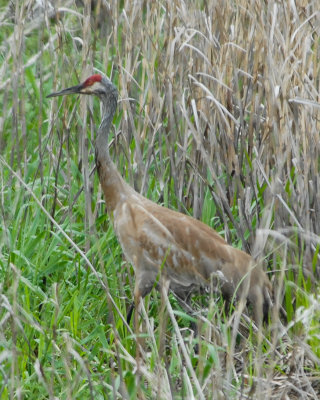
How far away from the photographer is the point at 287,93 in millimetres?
3506

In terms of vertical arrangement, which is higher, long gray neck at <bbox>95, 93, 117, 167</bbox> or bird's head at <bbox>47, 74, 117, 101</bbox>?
bird's head at <bbox>47, 74, 117, 101</bbox>

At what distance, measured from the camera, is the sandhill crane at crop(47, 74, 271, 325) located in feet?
11.8

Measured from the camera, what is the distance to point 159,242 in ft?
12.3

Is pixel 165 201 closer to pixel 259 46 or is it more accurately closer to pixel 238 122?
pixel 238 122

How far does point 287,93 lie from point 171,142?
2.24 ft

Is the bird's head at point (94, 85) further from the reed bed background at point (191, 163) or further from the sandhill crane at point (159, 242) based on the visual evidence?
the reed bed background at point (191, 163)

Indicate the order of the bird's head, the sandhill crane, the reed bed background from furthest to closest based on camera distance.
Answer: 1. the bird's head
2. the sandhill crane
3. the reed bed background

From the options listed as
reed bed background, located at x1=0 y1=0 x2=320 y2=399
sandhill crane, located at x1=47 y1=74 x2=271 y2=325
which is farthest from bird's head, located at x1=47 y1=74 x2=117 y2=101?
reed bed background, located at x1=0 y1=0 x2=320 y2=399

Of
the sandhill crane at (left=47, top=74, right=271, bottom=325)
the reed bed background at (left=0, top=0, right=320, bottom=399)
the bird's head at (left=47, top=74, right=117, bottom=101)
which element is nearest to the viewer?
the reed bed background at (left=0, top=0, right=320, bottom=399)

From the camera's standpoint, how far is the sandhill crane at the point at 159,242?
3.60m

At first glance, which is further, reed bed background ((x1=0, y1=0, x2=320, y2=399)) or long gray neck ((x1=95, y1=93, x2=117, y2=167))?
long gray neck ((x1=95, y1=93, x2=117, y2=167))

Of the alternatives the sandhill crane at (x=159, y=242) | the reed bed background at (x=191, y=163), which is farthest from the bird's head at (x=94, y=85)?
the reed bed background at (x=191, y=163)

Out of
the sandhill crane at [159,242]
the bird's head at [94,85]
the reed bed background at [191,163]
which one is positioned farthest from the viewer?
the bird's head at [94,85]

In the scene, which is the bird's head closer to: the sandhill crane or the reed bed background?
the sandhill crane
